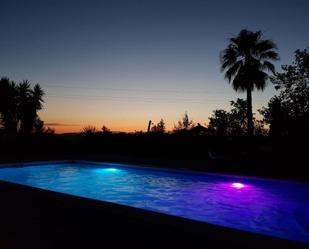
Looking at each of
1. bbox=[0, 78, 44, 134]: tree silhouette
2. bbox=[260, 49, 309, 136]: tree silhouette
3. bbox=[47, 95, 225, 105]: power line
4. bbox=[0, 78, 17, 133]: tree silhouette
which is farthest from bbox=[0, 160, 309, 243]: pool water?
bbox=[0, 78, 44, 134]: tree silhouette

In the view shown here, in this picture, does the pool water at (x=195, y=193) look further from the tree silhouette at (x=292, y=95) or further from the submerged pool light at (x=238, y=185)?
the tree silhouette at (x=292, y=95)

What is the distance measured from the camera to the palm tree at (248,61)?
740 inches

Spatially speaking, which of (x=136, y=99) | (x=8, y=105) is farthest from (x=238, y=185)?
(x=8, y=105)

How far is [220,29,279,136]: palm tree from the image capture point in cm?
1880

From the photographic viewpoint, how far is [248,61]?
759 inches

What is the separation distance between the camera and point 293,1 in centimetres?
1377

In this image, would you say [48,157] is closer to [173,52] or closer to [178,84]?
[173,52]

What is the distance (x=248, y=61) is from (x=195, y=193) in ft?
39.4

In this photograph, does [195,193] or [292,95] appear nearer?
[195,193]

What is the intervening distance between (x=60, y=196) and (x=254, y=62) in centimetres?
1689

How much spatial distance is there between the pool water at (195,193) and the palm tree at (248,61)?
8412 mm

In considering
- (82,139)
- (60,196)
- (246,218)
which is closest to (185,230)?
(60,196)

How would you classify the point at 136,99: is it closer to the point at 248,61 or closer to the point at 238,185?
the point at 248,61

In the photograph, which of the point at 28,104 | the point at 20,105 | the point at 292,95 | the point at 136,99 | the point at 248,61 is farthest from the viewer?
the point at 28,104
